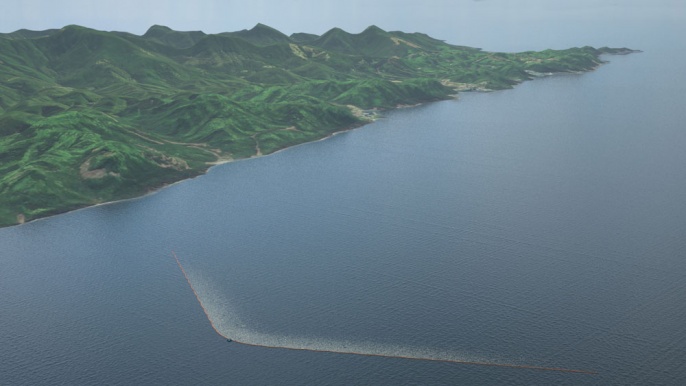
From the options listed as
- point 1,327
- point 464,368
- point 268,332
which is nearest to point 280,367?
point 268,332

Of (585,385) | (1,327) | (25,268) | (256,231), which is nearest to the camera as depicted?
(585,385)

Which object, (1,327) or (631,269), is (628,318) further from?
(1,327)

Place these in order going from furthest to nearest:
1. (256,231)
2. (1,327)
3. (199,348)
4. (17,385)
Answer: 1. (256,231)
2. (1,327)
3. (199,348)
4. (17,385)

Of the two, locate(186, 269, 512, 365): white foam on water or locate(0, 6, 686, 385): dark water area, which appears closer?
locate(0, 6, 686, 385): dark water area

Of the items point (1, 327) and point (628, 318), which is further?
point (1, 327)

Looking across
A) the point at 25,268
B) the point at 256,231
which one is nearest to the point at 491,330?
the point at 256,231

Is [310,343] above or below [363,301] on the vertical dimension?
below

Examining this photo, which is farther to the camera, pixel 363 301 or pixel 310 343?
pixel 363 301

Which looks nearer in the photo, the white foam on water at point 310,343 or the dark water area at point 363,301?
the dark water area at point 363,301

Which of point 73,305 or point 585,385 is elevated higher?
point 73,305
